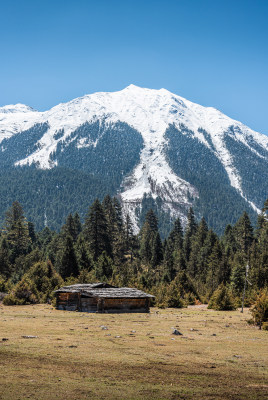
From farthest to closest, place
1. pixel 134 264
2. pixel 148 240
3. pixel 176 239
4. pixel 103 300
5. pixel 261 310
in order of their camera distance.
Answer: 1. pixel 176 239
2. pixel 148 240
3. pixel 134 264
4. pixel 103 300
5. pixel 261 310

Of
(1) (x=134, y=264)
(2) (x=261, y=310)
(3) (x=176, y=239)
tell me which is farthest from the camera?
(3) (x=176, y=239)

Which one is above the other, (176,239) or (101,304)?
(176,239)

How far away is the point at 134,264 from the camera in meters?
94.8

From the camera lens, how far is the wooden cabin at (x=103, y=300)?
4025cm

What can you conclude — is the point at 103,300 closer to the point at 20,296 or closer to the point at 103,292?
the point at 103,292

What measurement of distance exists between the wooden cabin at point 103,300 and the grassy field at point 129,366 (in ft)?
54.1

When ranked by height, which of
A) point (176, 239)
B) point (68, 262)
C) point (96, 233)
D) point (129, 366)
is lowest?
point (129, 366)

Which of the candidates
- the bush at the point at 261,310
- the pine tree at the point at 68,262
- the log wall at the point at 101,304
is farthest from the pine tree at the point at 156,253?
the bush at the point at 261,310

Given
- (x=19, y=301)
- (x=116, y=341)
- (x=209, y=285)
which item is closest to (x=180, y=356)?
(x=116, y=341)

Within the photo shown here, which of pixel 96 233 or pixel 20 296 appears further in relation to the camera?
pixel 96 233

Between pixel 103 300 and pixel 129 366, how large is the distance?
25.7m

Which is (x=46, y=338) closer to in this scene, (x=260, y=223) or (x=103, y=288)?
(x=103, y=288)

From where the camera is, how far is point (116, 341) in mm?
20328

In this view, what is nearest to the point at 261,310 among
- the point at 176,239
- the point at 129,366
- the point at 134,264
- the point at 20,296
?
the point at 129,366
